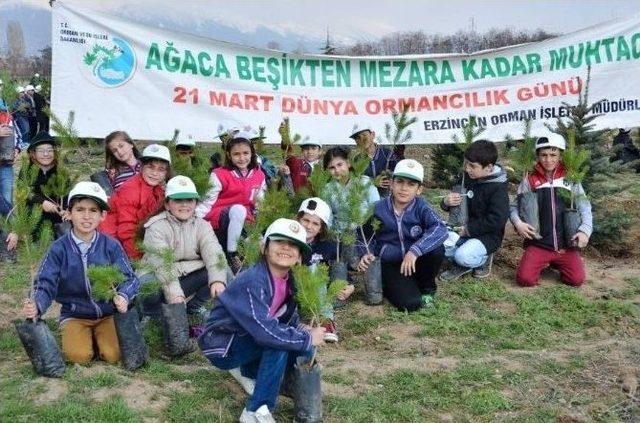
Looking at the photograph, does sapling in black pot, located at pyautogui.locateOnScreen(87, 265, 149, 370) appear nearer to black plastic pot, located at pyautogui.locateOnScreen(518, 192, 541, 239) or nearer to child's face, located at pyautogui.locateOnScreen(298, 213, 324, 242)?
child's face, located at pyautogui.locateOnScreen(298, 213, 324, 242)

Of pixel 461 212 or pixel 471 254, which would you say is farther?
pixel 461 212

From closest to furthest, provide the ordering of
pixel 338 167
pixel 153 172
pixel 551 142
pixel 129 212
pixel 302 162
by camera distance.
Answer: pixel 129 212, pixel 153 172, pixel 338 167, pixel 551 142, pixel 302 162

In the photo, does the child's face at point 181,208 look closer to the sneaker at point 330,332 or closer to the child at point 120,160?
the child at point 120,160

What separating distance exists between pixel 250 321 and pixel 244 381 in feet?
1.77

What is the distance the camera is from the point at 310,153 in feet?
20.9

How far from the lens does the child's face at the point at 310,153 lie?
634 cm

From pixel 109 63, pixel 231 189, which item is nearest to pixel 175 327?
pixel 231 189

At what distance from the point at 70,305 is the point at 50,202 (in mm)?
1931

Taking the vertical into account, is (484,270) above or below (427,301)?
above

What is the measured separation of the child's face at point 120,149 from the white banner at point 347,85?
1469 millimetres

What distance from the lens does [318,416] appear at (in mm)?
3340

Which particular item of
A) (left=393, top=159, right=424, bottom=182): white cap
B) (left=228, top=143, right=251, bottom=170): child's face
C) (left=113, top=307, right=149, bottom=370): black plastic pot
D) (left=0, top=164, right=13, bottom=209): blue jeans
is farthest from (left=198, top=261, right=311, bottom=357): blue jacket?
(left=0, top=164, right=13, bottom=209): blue jeans

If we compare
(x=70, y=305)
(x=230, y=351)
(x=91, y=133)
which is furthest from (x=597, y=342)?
(x=91, y=133)

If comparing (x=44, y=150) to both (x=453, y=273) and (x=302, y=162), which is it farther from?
(x=453, y=273)
